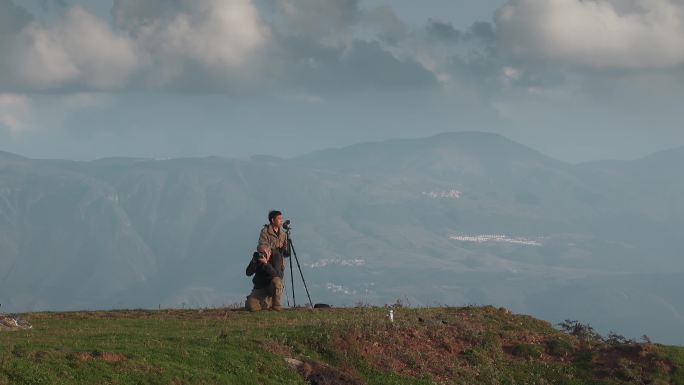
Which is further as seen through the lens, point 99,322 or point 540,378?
point 99,322

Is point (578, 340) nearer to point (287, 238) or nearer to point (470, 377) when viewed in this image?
point (470, 377)

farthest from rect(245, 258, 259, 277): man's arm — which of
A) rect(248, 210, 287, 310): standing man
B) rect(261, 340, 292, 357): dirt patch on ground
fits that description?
rect(261, 340, 292, 357): dirt patch on ground

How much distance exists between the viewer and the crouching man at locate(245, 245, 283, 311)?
3622 cm

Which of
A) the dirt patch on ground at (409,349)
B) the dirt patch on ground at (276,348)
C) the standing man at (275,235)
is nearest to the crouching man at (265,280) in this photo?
the standing man at (275,235)

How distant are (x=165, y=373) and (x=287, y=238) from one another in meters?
13.7

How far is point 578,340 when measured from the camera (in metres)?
32.5

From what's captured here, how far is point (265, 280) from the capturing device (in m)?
36.8

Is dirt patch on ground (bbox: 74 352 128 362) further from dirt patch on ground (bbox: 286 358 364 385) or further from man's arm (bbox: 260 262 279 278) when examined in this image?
man's arm (bbox: 260 262 279 278)

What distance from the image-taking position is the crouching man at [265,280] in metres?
36.2

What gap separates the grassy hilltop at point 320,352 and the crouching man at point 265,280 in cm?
148

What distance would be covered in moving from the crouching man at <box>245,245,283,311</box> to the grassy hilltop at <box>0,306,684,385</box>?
58.3 inches

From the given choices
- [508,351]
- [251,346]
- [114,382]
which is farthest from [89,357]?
[508,351]

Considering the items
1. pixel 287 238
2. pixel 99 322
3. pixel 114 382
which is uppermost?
pixel 287 238

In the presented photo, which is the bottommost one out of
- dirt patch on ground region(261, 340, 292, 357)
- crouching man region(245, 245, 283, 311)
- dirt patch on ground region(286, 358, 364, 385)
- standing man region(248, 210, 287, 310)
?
dirt patch on ground region(286, 358, 364, 385)
